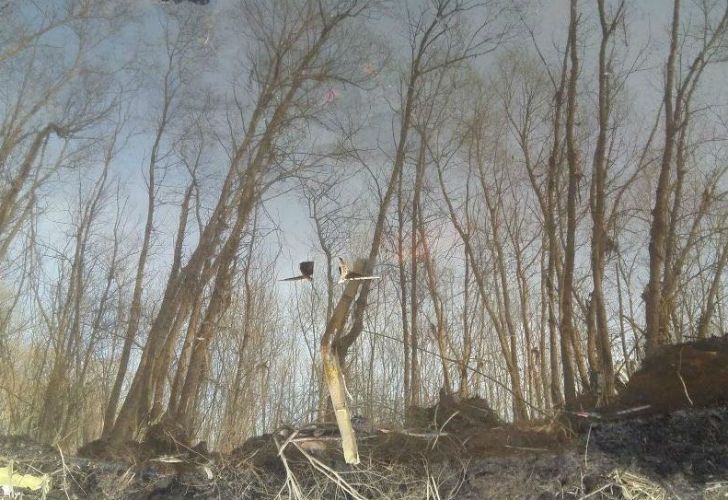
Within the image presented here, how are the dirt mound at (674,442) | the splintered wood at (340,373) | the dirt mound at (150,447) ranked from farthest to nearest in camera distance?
the dirt mound at (150,447), the splintered wood at (340,373), the dirt mound at (674,442)

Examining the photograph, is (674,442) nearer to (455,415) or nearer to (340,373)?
(455,415)

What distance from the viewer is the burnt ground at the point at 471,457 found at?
354 cm

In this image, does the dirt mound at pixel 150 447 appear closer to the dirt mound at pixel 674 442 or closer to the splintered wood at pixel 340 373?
the splintered wood at pixel 340 373

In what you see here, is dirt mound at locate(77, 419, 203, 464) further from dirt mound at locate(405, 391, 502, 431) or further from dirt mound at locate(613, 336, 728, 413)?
dirt mound at locate(613, 336, 728, 413)

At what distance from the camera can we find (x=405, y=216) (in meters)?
5.76

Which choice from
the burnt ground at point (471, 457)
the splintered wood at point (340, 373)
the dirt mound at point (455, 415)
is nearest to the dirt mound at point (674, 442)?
the burnt ground at point (471, 457)

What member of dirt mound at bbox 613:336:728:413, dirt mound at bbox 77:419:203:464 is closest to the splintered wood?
dirt mound at bbox 77:419:203:464

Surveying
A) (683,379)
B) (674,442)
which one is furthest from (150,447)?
(683,379)

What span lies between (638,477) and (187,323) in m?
4.33

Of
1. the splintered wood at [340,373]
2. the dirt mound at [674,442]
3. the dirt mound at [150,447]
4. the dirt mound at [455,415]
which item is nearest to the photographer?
the dirt mound at [674,442]

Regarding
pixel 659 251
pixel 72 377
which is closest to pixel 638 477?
pixel 659 251

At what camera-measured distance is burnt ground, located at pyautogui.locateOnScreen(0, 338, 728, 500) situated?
354 centimetres

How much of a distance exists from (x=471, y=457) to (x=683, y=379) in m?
1.68

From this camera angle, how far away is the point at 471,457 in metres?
3.85
